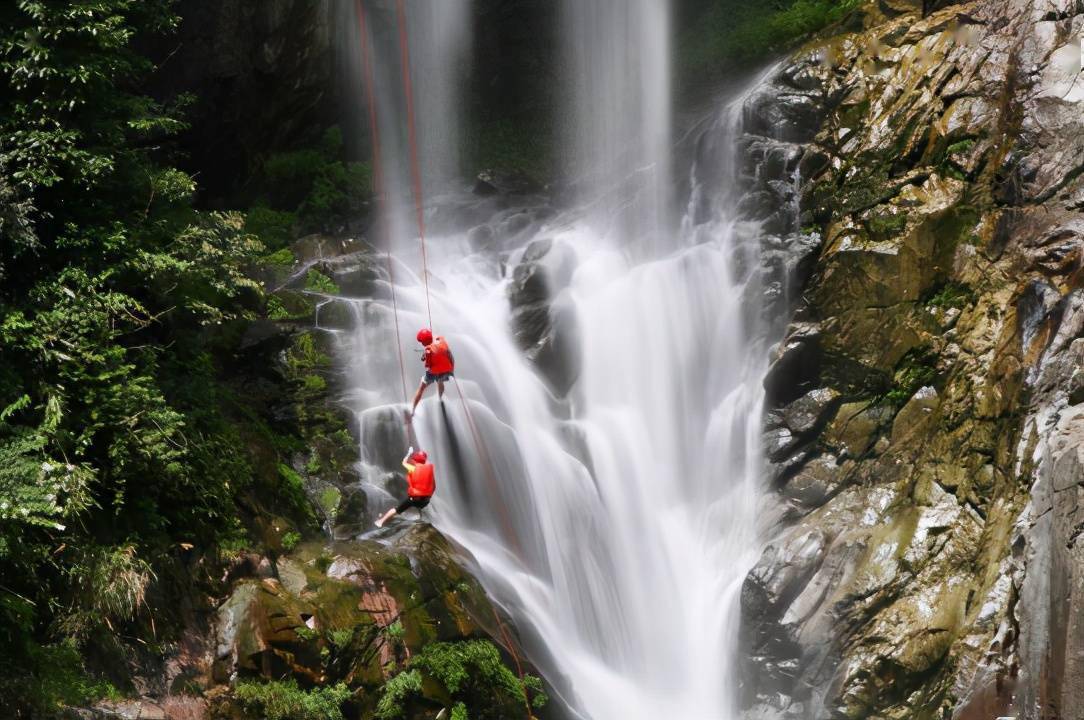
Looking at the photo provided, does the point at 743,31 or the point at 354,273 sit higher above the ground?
the point at 743,31

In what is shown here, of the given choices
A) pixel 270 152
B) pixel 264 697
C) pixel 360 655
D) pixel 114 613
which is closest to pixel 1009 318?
pixel 360 655

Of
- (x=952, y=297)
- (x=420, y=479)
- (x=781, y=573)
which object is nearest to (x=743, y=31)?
(x=952, y=297)

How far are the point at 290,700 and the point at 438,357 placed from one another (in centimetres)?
413

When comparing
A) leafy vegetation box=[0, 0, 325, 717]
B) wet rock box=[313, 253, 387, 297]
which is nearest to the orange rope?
wet rock box=[313, 253, 387, 297]

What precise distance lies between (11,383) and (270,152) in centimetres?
1184

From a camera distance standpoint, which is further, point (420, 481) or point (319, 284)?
point (319, 284)

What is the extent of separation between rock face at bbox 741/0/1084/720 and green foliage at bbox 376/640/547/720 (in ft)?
11.0

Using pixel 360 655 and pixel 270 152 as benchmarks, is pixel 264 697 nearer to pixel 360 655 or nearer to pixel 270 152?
pixel 360 655

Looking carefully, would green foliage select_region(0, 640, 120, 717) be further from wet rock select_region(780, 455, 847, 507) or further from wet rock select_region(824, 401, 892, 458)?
wet rock select_region(824, 401, 892, 458)

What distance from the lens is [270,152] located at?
18.6 metres

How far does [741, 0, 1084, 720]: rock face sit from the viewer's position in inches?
366

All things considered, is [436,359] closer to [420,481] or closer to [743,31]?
[420,481]

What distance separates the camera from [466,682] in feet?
31.1

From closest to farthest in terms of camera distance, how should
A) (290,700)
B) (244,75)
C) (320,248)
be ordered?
(290,700), (320,248), (244,75)
